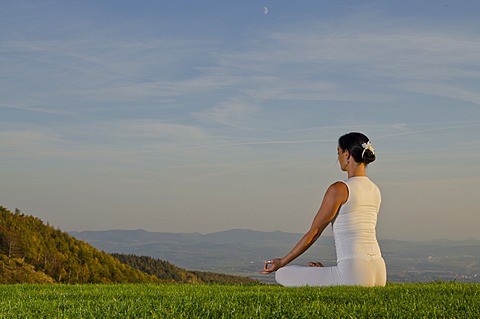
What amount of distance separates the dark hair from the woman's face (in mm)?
70

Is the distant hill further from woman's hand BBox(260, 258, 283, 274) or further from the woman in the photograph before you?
the woman

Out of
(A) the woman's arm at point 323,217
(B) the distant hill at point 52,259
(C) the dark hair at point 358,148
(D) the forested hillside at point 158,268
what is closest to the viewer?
(A) the woman's arm at point 323,217

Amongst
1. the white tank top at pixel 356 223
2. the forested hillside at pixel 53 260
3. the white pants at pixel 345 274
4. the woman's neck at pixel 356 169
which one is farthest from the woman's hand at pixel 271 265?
the forested hillside at pixel 53 260

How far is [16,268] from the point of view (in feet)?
73.0

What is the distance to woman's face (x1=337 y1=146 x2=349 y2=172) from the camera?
1036cm

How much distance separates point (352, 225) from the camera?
10102 mm

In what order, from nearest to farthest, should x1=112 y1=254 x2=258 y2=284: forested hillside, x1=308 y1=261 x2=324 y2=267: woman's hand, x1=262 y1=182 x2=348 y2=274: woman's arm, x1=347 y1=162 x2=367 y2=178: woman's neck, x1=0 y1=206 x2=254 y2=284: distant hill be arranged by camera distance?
1. x1=262 y1=182 x2=348 y2=274: woman's arm
2. x1=347 y1=162 x2=367 y2=178: woman's neck
3. x1=308 y1=261 x2=324 y2=267: woman's hand
4. x1=0 y1=206 x2=254 y2=284: distant hill
5. x1=112 y1=254 x2=258 y2=284: forested hillside

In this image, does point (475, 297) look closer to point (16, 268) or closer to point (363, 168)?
point (363, 168)

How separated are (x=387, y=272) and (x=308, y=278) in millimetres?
1206

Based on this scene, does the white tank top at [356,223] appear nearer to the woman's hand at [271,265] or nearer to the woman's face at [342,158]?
the woman's face at [342,158]

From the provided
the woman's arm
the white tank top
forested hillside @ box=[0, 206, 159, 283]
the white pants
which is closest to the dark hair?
the white tank top

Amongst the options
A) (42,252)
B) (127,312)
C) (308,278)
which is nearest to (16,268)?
(42,252)

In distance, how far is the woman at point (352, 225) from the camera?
10078 millimetres

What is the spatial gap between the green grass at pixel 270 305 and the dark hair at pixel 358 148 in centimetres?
192
